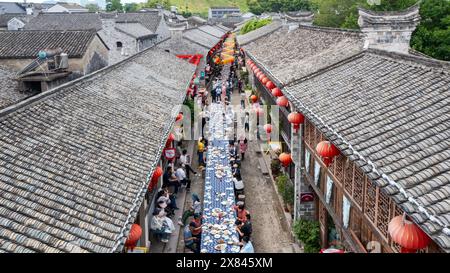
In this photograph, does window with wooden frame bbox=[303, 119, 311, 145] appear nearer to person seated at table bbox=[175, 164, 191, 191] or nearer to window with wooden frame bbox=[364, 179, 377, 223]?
window with wooden frame bbox=[364, 179, 377, 223]

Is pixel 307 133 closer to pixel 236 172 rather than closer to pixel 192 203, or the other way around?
pixel 236 172

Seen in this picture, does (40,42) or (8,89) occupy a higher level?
(40,42)

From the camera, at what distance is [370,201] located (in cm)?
988

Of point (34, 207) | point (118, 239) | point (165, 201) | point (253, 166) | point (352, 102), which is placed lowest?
point (253, 166)

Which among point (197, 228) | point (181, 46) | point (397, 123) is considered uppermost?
point (397, 123)

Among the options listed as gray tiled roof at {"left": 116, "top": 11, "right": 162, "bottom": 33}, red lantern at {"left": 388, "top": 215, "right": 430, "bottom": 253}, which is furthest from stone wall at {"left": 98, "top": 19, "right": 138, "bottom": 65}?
red lantern at {"left": 388, "top": 215, "right": 430, "bottom": 253}

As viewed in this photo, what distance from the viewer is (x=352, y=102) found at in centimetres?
1206

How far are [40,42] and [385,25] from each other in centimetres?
2242

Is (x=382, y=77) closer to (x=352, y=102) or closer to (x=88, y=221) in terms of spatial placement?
(x=352, y=102)

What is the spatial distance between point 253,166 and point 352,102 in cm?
1379

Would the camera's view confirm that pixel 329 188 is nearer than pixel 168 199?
Yes

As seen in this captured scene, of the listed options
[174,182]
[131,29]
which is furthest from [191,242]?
→ [131,29]

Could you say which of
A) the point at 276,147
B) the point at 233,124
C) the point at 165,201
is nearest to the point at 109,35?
the point at 233,124

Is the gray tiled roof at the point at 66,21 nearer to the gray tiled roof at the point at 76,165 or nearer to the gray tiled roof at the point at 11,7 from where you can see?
the gray tiled roof at the point at 11,7
